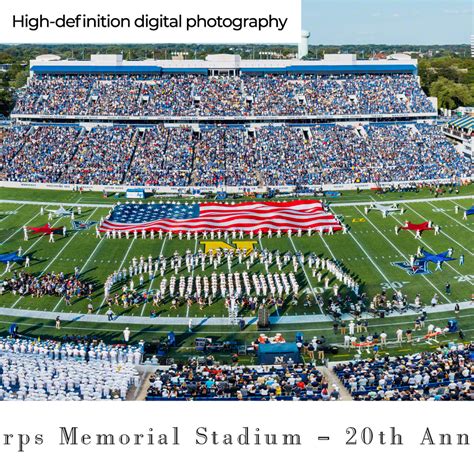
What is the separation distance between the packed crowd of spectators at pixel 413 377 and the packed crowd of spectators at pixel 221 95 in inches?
1669

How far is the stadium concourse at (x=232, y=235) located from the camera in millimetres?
23219

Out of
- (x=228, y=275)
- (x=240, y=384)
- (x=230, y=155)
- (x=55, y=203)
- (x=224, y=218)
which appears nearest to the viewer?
(x=240, y=384)

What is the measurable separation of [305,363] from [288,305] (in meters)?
6.51

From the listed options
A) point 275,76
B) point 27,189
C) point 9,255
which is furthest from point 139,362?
point 275,76

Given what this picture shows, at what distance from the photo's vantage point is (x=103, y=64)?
68.6 metres

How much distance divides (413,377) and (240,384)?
16.6ft

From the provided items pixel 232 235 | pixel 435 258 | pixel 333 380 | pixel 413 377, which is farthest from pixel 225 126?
pixel 413 377

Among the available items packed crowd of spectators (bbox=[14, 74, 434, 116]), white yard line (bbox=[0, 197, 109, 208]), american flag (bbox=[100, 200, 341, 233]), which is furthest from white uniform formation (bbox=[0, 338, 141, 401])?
packed crowd of spectators (bbox=[14, 74, 434, 116])

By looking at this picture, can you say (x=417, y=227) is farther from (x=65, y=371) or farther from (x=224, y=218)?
(x=65, y=371)

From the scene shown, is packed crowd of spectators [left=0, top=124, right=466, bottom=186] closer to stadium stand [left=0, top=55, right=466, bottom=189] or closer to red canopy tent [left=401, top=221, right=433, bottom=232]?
stadium stand [left=0, top=55, right=466, bottom=189]

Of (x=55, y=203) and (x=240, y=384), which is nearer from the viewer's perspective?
(x=240, y=384)

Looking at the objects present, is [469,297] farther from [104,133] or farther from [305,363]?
[104,133]

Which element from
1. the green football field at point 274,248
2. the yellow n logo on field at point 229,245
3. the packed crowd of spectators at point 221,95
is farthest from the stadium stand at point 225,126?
the yellow n logo on field at point 229,245

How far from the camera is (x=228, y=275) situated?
1344 inches
